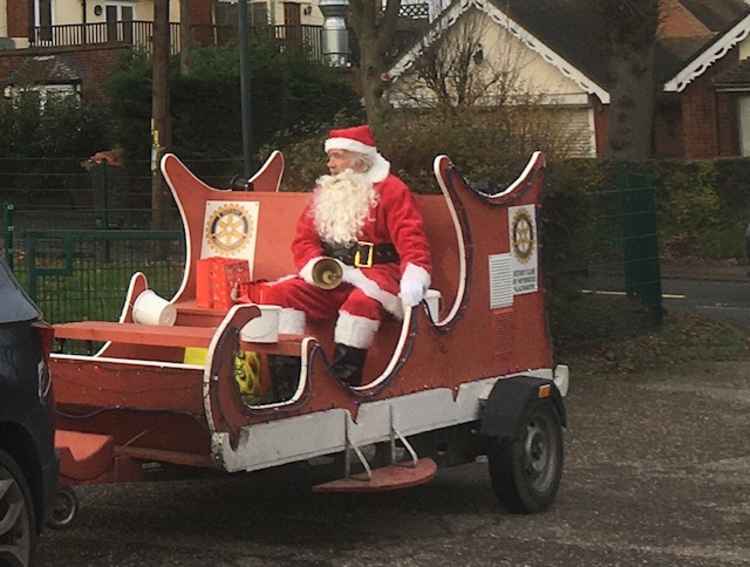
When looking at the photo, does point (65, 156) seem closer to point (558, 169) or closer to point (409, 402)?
point (558, 169)

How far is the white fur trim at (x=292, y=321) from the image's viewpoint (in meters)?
7.59

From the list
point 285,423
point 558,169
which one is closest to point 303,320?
point 285,423

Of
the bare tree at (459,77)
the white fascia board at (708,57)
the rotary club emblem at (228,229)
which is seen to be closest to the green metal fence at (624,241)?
the bare tree at (459,77)

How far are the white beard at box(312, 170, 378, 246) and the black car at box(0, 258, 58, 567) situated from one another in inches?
86.0

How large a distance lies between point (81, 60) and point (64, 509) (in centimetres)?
4126

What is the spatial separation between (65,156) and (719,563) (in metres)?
32.2

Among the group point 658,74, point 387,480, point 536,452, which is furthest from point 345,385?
point 658,74

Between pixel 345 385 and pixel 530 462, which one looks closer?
pixel 345 385

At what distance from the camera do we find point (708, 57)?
38.8 m

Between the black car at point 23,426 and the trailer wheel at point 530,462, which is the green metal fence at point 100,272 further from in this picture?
the black car at point 23,426

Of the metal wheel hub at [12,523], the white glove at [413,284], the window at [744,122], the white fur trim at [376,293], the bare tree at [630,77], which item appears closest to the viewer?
the metal wheel hub at [12,523]

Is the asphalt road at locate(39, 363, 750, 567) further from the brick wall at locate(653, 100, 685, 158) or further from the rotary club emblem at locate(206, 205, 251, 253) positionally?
the brick wall at locate(653, 100, 685, 158)

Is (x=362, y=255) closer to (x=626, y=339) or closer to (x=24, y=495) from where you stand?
(x=24, y=495)

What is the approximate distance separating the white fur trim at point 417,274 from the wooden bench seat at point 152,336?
0.62 metres
